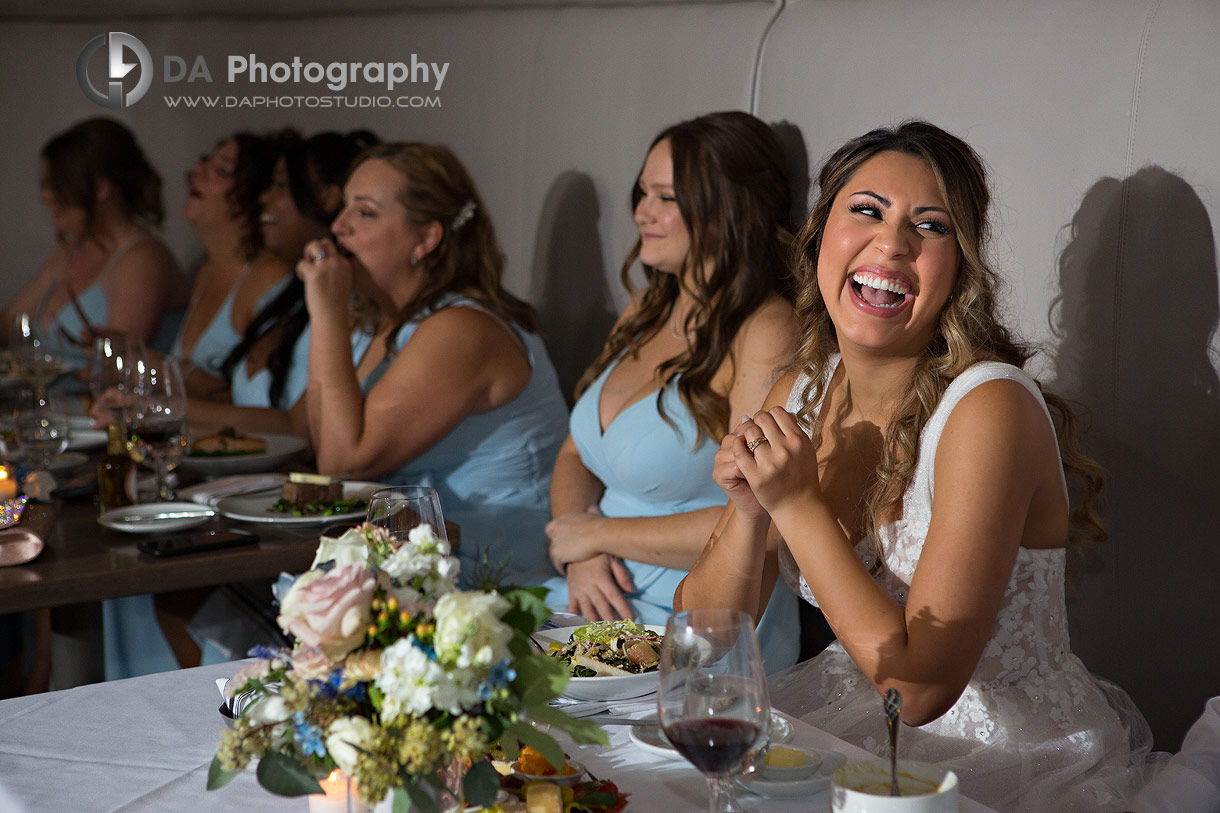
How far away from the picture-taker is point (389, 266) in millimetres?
2992

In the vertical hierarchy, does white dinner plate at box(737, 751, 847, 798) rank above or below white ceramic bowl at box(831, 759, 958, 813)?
below

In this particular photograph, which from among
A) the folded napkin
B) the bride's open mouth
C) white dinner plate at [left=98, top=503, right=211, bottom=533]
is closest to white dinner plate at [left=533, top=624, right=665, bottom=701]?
the bride's open mouth

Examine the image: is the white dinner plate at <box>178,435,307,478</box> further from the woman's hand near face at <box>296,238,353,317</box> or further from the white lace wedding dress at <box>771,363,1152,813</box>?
the white lace wedding dress at <box>771,363,1152,813</box>

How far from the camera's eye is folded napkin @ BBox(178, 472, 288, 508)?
235cm

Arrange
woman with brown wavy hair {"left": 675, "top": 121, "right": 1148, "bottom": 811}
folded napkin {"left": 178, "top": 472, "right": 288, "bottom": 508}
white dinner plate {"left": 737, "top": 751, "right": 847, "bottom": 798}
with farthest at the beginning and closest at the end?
folded napkin {"left": 178, "top": 472, "right": 288, "bottom": 508}, woman with brown wavy hair {"left": 675, "top": 121, "right": 1148, "bottom": 811}, white dinner plate {"left": 737, "top": 751, "right": 847, "bottom": 798}

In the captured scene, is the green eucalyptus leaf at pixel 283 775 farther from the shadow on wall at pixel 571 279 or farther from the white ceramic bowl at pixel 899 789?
the shadow on wall at pixel 571 279

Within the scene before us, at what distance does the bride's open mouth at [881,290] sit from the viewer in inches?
61.6

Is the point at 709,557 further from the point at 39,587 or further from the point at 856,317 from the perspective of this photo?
the point at 39,587

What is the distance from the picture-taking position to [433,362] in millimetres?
2697

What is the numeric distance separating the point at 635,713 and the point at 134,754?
521 millimetres

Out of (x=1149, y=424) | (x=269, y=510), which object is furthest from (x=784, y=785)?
(x=269, y=510)

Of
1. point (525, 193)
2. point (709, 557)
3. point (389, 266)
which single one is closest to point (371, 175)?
point (389, 266)

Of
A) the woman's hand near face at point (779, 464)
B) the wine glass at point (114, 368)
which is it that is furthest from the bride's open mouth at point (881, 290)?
the wine glass at point (114, 368)

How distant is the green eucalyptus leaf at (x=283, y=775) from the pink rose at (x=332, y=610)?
0.10 m
